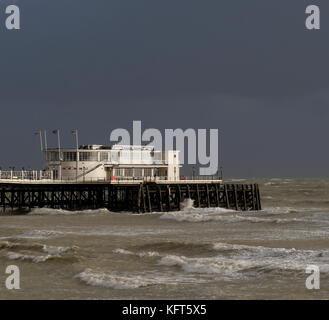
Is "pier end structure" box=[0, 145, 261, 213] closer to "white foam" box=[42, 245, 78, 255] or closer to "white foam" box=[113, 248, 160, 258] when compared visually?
"white foam" box=[42, 245, 78, 255]

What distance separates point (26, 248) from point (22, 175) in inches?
1154

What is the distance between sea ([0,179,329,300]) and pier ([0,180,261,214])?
11.0 m

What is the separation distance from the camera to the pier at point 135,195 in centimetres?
6974

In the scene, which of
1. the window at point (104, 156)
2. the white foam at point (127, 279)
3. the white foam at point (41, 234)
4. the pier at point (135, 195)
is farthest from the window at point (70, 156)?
the white foam at point (127, 279)

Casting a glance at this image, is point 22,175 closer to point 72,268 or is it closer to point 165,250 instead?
point 165,250

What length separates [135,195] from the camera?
233ft

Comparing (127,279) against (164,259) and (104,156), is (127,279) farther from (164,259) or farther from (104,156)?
(104,156)

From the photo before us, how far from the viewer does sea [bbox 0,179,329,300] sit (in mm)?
25891

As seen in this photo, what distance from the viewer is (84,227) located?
178 ft

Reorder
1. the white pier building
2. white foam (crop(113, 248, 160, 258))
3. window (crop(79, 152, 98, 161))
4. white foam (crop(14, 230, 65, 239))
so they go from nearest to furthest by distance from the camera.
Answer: white foam (crop(113, 248, 160, 258))
white foam (crop(14, 230, 65, 239))
the white pier building
window (crop(79, 152, 98, 161))

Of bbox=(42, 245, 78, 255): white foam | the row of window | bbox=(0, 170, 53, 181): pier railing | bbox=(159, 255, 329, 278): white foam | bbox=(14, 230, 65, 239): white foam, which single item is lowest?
bbox=(14, 230, 65, 239): white foam

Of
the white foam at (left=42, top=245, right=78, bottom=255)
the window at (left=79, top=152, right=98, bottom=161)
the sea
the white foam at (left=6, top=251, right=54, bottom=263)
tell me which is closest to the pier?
the window at (left=79, top=152, right=98, bottom=161)

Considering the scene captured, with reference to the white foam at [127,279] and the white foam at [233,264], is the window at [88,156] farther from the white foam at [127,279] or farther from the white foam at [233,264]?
the white foam at [127,279]
